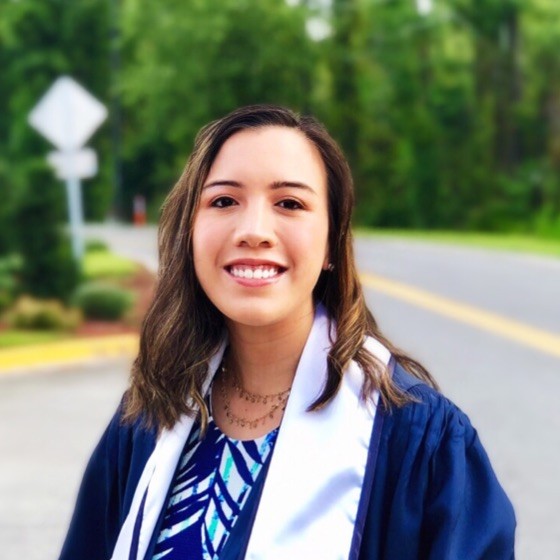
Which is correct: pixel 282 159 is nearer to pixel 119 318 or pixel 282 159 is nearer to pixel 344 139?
pixel 119 318

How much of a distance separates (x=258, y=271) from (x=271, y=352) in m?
0.19

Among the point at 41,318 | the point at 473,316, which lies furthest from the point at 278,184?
the point at 473,316

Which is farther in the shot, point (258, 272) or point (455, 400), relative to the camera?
point (455, 400)

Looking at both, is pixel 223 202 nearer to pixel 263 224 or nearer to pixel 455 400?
pixel 263 224

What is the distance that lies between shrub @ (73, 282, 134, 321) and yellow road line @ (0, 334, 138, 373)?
1.21 meters

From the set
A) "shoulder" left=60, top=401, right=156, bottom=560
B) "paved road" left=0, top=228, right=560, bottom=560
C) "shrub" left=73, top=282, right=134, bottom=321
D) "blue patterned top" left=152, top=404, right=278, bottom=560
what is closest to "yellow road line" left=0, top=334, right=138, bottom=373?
"paved road" left=0, top=228, right=560, bottom=560

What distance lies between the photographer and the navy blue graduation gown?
1655 millimetres

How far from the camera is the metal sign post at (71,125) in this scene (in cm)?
1285

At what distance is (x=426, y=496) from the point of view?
1.67 meters

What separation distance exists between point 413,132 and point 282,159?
161 feet

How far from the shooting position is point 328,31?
4419cm

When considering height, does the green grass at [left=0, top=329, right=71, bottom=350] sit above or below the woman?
below

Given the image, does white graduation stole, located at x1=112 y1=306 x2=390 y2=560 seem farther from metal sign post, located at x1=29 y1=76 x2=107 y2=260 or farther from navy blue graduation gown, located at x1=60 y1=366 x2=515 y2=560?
metal sign post, located at x1=29 y1=76 x2=107 y2=260

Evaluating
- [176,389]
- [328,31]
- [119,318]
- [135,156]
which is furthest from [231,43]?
[176,389]
